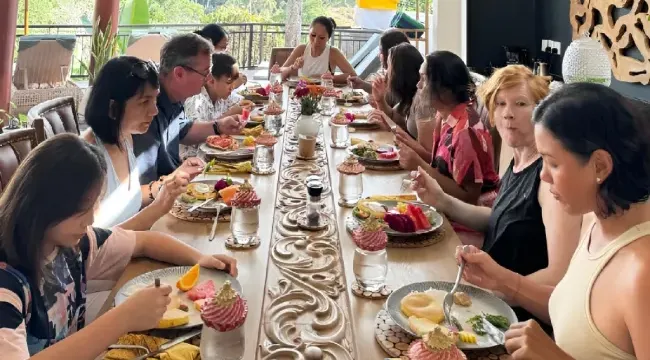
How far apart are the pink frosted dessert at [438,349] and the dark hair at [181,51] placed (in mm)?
1979

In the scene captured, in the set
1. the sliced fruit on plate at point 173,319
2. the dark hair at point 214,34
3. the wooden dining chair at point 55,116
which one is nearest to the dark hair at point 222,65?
the dark hair at point 214,34

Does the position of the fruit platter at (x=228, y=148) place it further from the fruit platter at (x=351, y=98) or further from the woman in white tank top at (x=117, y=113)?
the fruit platter at (x=351, y=98)

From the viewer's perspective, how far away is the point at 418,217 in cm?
175

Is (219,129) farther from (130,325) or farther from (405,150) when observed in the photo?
(130,325)

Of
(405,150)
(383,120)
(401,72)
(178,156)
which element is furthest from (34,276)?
(401,72)

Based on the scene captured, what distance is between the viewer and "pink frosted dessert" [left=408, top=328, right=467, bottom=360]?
3.21ft

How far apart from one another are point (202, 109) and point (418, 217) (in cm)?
198

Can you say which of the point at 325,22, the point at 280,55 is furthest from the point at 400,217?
the point at 280,55

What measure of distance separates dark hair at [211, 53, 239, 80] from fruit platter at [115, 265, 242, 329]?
2.06 metres

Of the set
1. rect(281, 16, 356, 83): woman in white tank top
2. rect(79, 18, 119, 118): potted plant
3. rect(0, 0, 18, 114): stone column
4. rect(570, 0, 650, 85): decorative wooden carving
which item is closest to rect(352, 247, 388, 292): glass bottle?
rect(570, 0, 650, 85): decorative wooden carving

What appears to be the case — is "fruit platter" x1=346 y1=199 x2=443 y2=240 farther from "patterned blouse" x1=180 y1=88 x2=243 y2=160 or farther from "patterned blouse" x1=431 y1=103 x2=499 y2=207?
"patterned blouse" x1=180 y1=88 x2=243 y2=160

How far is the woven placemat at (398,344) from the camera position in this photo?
45.5 inches

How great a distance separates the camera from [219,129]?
3.03 meters

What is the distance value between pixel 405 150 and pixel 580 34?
2.45m
